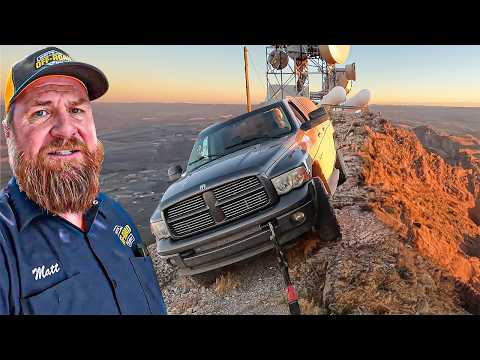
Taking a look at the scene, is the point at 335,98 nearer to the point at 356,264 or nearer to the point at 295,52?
the point at 295,52

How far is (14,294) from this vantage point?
1336 mm

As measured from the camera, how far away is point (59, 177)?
5.05ft

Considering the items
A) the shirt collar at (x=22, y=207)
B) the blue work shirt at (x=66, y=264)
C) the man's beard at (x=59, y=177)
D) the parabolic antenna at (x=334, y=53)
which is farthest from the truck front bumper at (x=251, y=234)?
the parabolic antenna at (x=334, y=53)

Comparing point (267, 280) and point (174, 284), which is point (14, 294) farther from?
point (174, 284)

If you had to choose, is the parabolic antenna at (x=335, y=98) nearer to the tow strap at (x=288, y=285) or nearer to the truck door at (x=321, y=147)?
the truck door at (x=321, y=147)

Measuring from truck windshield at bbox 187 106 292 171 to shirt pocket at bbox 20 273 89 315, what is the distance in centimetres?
243

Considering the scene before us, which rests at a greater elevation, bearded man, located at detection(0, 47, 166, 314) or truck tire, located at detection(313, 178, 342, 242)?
bearded man, located at detection(0, 47, 166, 314)

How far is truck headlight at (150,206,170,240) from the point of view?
3.28 m

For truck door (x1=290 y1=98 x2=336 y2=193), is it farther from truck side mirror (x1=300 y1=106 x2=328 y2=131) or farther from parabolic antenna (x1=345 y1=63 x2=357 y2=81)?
parabolic antenna (x1=345 y1=63 x2=357 y2=81)

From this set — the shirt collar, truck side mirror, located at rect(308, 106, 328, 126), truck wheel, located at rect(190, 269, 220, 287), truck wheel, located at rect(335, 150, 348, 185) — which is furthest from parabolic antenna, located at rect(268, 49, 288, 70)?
the shirt collar

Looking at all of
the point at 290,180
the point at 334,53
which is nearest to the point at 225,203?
the point at 290,180

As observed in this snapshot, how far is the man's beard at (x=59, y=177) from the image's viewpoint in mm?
1448

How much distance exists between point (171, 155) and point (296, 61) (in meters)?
4.88

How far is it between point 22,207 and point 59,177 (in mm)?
196
